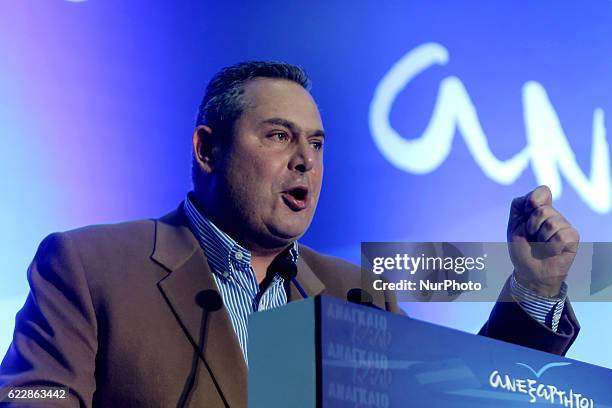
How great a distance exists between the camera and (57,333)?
2250mm

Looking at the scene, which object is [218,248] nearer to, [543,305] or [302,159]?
[302,159]

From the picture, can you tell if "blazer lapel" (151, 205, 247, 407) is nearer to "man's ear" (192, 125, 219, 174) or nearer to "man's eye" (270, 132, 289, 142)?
"man's ear" (192, 125, 219, 174)

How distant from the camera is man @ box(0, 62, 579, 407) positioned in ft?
7.34

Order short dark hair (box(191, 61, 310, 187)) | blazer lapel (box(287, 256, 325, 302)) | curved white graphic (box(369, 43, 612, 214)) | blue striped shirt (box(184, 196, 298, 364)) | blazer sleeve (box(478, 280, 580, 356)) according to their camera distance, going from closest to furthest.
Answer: blazer sleeve (box(478, 280, 580, 356))
blue striped shirt (box(184, 196, 298, 364))
blazer lapel (box(287, 256, 325, 302))
short dark hair (box(191, 61, 310, 187))
curved white graphic (box(369, 43, 612, 214))

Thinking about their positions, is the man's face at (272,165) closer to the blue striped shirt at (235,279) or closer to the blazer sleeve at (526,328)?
the blue striped shirt at (235,279)

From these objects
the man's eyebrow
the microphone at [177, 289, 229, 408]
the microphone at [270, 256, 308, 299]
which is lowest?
the microphone at [177, 289, 229, 408]

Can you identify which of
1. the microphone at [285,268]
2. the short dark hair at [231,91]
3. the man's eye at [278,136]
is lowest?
the microphone at [285,268]

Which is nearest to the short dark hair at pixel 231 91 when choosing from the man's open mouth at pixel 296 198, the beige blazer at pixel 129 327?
the man's open mouth at pixel 296 198

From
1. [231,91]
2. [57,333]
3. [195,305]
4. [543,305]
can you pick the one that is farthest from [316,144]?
[57,333]

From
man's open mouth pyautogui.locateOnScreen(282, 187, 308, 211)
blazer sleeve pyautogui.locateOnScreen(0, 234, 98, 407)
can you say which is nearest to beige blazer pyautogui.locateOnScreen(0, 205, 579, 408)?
blazer sleeve pyautogui.locateOnScreen(0, 234, 98, 407)

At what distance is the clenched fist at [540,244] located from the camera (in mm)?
2521

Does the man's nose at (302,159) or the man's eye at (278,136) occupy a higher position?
the man's eye at (278,136)

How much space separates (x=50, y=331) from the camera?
2.27m

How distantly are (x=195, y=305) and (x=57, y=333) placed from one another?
0.31m
